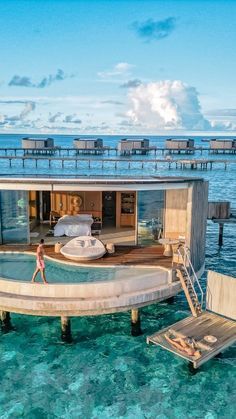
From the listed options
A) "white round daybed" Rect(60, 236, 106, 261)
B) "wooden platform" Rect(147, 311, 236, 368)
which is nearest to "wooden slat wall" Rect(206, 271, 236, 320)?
"wooden platform" Rect(147, 311, 236, 368)

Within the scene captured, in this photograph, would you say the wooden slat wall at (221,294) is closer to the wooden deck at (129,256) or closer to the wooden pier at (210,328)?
the wooden pier at (210,328)

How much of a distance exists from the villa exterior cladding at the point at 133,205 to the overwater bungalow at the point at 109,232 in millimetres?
36

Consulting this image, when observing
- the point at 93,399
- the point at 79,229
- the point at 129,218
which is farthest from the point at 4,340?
the point at 129,218

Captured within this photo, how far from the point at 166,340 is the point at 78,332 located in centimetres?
346

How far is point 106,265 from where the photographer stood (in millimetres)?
13180

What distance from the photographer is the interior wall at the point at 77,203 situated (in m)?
18.5

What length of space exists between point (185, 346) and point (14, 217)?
27.3ft

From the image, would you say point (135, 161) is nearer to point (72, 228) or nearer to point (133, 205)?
point (133, 205)

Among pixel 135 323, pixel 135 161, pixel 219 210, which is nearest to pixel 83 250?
pixel 135 323

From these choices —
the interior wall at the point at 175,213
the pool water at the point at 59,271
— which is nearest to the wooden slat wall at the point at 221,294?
the pool water at the point at 59,271

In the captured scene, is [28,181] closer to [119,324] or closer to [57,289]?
[57,289]

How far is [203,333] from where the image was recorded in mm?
11617

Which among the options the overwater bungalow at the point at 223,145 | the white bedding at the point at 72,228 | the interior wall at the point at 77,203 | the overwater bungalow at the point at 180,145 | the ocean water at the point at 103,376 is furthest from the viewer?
the overwater bungalow at the point at 223,145

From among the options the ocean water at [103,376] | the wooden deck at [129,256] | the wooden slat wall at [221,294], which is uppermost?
the wooden deck at [129,256]
